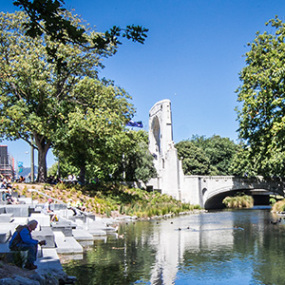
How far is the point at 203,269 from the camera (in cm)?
1105

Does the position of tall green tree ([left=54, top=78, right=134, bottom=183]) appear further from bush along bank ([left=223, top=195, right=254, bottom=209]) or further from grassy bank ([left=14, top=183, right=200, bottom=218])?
bush along bank ([left=223, top=195, right=254, bottom=209])

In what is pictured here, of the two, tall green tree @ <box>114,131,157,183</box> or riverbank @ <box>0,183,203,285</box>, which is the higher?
tall green tree @ <box>114,131,157,183</box>

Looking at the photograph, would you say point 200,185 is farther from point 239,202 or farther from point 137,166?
point 239,202

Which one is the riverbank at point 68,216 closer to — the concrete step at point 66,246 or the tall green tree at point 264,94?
the concrete step at point 66,246

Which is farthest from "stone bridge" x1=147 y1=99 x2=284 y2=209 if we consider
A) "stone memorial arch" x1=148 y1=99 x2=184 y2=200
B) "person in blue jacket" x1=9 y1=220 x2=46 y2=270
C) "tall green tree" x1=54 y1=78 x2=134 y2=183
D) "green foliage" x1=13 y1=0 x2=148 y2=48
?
"green foliage" x1=13 y1=0 x2=148 y2=48

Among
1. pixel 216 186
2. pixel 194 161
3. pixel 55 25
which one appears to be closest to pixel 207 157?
pixel 194 161

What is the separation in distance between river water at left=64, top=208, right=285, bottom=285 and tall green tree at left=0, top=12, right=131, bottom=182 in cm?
1432

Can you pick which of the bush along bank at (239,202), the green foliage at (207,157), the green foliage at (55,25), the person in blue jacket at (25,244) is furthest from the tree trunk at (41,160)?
the green foliage at (207,157)

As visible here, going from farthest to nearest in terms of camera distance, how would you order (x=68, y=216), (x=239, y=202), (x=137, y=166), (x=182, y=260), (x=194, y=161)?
(x=194, y=161)
(x=239, y=202)
(x=137, y=166)
(x=68, y=216)
(x=182, y=260)

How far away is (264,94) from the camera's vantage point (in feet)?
91.3

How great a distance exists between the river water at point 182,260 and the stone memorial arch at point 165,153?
96.7 feet

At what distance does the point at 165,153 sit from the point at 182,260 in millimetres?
42710

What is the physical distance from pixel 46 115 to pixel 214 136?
5225 cm

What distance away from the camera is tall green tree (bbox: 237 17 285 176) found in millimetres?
26361
